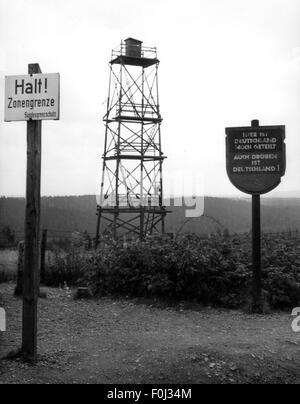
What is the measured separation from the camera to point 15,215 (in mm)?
37656

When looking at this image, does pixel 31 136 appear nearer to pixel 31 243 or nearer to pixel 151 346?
pixel 31 243

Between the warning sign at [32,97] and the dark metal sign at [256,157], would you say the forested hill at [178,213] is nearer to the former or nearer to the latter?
the dark metal sign at [256,157]

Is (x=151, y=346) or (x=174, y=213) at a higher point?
(x=174, y=213)

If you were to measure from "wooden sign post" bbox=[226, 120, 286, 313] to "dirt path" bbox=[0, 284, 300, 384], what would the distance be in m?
1.44

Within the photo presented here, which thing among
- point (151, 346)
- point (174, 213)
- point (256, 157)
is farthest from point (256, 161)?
point (174, 213)

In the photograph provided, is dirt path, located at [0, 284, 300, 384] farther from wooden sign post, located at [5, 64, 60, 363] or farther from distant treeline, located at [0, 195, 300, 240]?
distant treeline, located at [0, 195, 300, 240]

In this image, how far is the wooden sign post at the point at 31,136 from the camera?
5305 mm

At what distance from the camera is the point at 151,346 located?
602 cm

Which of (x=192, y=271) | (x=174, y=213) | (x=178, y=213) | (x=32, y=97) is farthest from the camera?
(x=178, y=213)

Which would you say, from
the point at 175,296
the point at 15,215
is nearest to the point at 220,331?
the point at 175,296

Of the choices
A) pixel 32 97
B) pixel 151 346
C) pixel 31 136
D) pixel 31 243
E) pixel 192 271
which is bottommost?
pixel 151 346

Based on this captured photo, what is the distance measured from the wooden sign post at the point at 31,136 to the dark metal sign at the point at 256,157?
3.90 metres

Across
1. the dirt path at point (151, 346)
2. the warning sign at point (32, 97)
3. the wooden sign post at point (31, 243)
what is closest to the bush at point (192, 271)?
the dirt path at point (151, 346)

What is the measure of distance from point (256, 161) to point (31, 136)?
4190 mm
